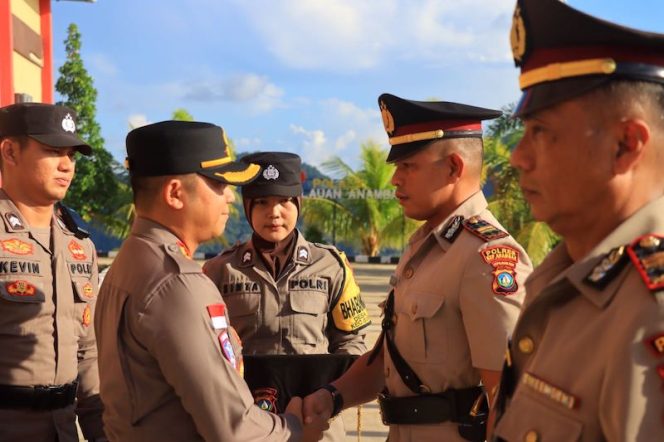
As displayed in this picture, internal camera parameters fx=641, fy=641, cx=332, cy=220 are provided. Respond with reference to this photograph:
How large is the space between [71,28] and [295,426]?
917 inches

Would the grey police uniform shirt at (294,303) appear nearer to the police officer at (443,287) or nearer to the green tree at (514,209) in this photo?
the police officer at (443,287)

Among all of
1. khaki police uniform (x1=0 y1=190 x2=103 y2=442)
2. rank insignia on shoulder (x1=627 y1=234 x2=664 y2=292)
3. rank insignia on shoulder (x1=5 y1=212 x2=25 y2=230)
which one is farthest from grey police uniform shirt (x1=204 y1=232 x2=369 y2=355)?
rank insignia on shoulder (x1=627 y1=234 x2=664 y2=292)

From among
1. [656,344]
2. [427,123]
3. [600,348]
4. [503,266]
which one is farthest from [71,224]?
[656,344]

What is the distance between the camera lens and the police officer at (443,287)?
7.51 feet

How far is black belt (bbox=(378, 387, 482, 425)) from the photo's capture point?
2371 mm

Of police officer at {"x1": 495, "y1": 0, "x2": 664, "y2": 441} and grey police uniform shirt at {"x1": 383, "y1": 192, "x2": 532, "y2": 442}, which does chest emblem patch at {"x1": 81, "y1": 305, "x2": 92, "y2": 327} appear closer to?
grey police uniform shirt at {"x1": 383, "y1": 192, "x2": 532, "y2": 442}

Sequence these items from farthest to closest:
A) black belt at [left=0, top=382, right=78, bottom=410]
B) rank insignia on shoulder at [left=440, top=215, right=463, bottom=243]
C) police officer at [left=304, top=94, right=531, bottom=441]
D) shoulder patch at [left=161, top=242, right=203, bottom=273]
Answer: black belt at [left=0, top=382, right=78, bottom=410]
rank insignia on shoulder at [left=440, top=215, right=463, bottom=243]
police officer at [left=304, top=94, right=531, bottom=441]
shoulder patch at [left=161, top=242, right=203, bottom=273]

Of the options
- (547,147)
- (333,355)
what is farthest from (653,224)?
(333,355)

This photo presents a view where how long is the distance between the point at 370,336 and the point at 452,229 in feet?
23.1

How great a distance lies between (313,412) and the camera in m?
2.69

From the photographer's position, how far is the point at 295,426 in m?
2.33

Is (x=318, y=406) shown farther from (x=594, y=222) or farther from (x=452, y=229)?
(x=594, y=222)

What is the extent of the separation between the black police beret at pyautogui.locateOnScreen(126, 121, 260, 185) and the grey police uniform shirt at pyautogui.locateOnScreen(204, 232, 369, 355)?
1278 mm

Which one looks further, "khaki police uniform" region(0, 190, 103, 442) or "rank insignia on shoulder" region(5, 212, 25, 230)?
"rank insignia on shoulder" region(5, 212, 25, 230)
